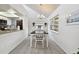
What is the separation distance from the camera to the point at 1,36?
3553 millimetres

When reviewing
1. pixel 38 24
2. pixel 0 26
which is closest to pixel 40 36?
pixel 0 26

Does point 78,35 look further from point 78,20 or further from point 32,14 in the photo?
point 32,14

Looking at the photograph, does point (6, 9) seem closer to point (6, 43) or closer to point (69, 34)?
point (6, 43)

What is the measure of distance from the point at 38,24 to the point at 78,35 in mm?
10184

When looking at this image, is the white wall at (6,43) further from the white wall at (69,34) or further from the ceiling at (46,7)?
the ceiling at (46,7)

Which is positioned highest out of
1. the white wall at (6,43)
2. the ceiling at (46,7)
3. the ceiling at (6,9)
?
the ceiling at (46,7)

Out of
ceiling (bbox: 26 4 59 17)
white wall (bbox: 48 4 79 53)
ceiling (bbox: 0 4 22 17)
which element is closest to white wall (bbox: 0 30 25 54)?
ceiling (bbox: 0 4 22 17)

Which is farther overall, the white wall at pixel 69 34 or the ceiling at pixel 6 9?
the ceiling at pixel 6 9

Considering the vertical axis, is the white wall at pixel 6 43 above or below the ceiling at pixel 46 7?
below

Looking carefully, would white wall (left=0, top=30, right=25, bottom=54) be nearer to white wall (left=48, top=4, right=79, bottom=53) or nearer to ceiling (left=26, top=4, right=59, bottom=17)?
white wall (left=48, top=4, right=79, bottom=53)

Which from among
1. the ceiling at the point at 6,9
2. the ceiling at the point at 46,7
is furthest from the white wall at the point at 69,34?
the ceiling at the point at 6,9

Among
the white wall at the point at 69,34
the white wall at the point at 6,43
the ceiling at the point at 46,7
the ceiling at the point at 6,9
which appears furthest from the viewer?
the ceiling at the point at 46,7
